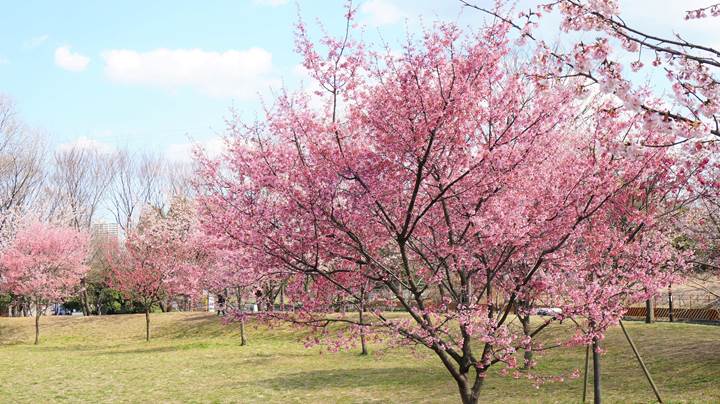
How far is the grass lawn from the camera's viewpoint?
13641mm

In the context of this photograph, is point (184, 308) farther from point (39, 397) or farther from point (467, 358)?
point (467, 358)

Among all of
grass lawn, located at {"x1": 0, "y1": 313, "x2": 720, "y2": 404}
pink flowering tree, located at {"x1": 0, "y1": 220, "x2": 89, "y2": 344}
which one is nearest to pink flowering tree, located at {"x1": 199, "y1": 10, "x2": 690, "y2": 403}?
grass lawn, located at {"x1": 0, "y1": 313, "x2": 720, "y2": 404}

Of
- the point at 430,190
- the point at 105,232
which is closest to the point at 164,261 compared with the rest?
the point at 105,232

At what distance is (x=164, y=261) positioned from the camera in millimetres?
29875

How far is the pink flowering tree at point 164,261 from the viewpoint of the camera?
95.6 feet

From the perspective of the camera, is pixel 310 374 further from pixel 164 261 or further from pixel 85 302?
pixel 85 302

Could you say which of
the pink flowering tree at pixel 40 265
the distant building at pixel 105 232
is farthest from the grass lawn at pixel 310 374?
the distant building at pixel 105 232

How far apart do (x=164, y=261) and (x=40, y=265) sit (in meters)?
8.05

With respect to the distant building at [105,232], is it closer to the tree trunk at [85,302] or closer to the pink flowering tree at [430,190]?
the tree trunk at [85,302]

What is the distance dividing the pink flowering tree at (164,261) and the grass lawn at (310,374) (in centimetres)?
329

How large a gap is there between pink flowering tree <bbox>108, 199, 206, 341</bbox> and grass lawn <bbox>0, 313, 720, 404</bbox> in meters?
3.29

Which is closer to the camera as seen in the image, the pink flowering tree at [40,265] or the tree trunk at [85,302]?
Result: the pink flowering tree at [40,265]

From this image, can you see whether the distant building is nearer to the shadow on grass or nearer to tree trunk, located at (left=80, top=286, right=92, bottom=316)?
tree trunk, located at (left=80, top=286, right=92, bottom=316)

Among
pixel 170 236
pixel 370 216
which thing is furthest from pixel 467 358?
pixel 170 236
